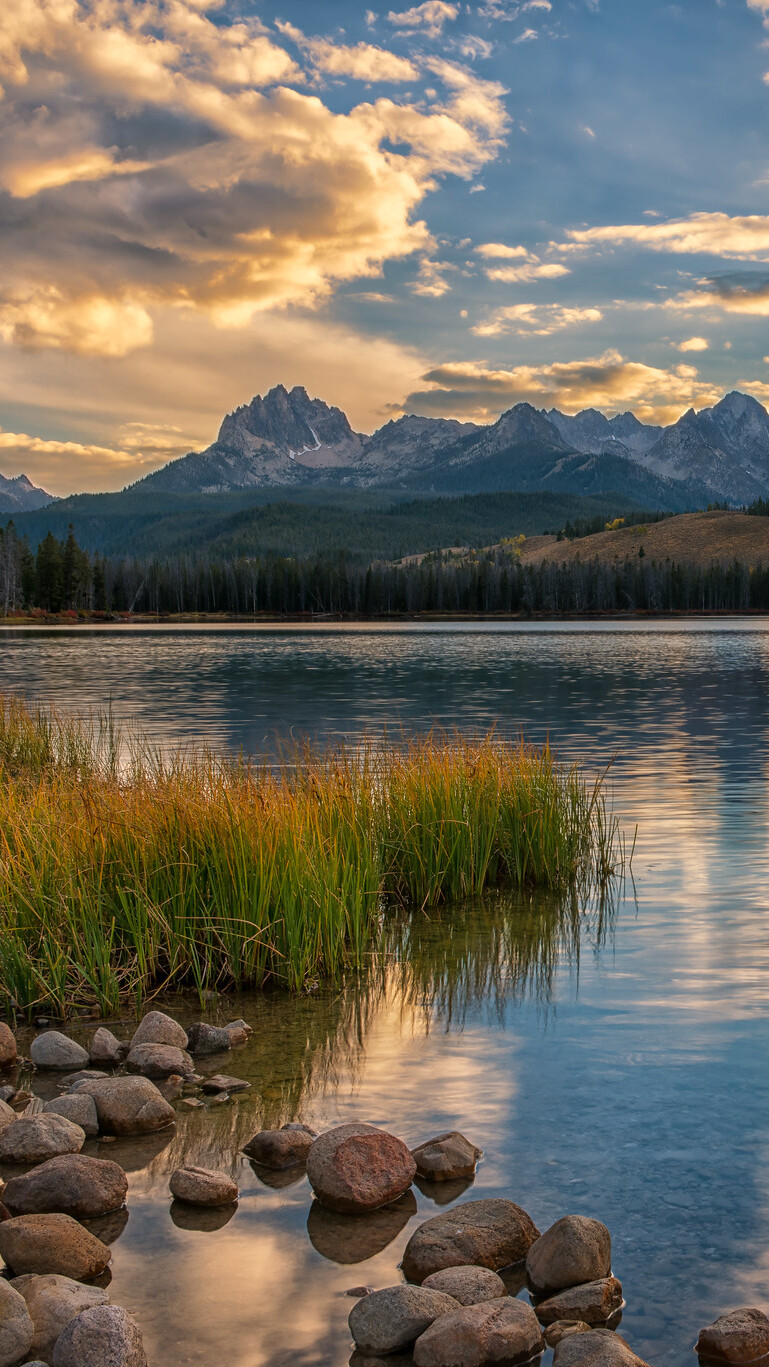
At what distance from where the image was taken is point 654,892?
1513cm

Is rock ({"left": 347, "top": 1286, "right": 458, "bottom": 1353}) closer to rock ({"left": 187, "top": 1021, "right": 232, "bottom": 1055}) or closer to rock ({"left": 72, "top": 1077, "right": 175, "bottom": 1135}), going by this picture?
rock ({"left": 72, "top": 1077, "right": 175, "bottom": 1135})

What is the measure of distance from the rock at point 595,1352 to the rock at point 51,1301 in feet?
7.25

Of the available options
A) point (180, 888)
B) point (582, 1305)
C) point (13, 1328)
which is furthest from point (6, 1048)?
point (582, 1305)

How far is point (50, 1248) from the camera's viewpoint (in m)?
5.71

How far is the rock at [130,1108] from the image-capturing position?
752cm

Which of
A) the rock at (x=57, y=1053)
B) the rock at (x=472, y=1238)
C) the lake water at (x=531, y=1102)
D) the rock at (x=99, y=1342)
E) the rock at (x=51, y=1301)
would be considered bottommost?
the lake water at (x=531, y=1102)

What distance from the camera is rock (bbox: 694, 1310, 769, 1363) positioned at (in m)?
5.13

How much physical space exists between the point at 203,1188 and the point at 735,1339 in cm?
310

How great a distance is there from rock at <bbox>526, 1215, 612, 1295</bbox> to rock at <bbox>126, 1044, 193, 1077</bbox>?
3.67 metres

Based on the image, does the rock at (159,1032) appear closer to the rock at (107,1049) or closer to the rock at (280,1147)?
the rock at (107,1049)

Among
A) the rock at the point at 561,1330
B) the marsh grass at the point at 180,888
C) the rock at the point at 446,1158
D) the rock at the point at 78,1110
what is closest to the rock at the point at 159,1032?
the marsh grass at the point at 180,888

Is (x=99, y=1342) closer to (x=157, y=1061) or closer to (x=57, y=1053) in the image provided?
(x=157, y=1061)

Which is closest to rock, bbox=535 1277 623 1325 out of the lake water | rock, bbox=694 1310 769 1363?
the lake water

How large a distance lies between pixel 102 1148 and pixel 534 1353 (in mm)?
3477
